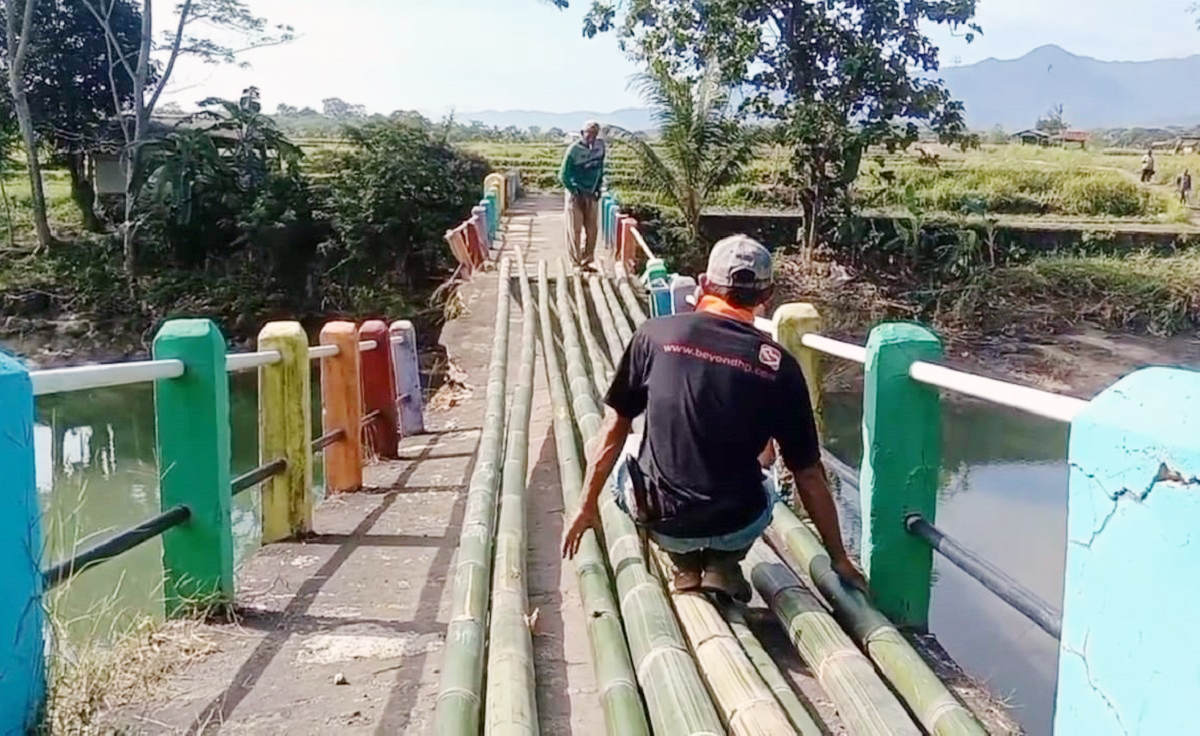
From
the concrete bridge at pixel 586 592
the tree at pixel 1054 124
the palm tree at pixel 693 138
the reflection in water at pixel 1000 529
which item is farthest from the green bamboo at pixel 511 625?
the tree at pixel 1054 124

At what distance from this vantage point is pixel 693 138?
54.2ft

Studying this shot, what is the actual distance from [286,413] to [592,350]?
362 cm

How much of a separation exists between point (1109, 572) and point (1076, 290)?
18.5m

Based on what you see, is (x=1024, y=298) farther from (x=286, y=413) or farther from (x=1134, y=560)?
(x=1134, y=560)

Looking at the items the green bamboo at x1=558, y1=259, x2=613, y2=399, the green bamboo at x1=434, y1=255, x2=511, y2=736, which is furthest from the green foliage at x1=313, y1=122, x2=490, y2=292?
the green bamboo at x1=434, y1=255, x2=511, y2=736

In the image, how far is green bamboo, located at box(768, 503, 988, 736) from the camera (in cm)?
238

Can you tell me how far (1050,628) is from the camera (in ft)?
7.79

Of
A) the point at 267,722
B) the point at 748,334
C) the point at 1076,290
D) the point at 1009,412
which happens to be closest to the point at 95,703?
the point at 267,722

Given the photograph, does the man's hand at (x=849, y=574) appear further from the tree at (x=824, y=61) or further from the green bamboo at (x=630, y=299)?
the tree at (x=824, y=61)

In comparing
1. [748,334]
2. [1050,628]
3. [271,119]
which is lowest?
[1050,628]

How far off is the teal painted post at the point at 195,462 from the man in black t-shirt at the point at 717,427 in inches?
45.1

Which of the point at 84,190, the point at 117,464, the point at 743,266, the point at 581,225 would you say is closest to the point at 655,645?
the point at 743,266

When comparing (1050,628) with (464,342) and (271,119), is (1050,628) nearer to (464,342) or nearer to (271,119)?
(464,342)

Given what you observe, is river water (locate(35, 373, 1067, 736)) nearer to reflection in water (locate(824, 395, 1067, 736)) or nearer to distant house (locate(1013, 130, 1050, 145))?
reflection in water (locate(824, 395, 1067, 736))
